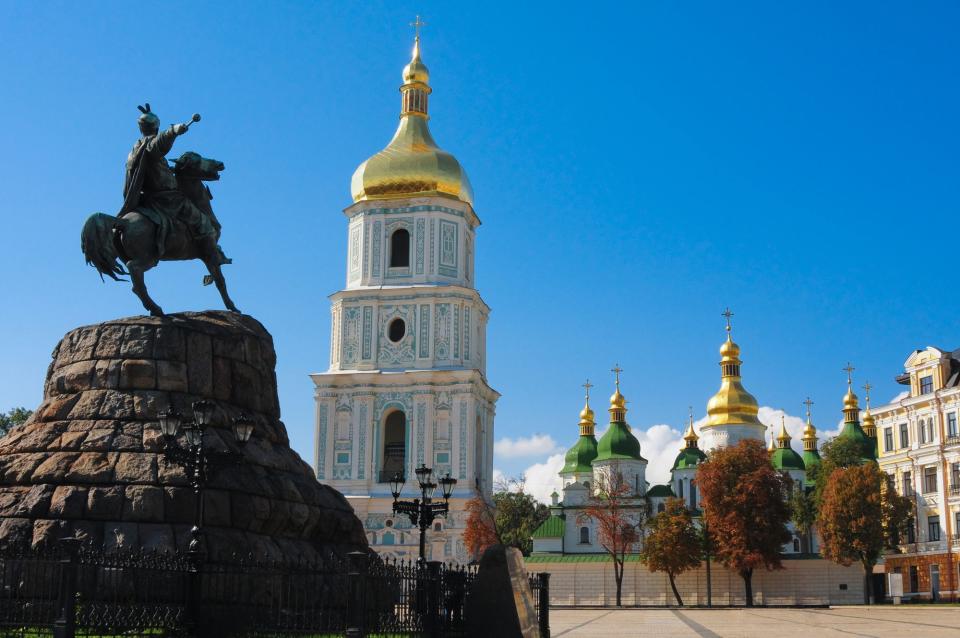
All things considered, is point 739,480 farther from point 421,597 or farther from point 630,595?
point 421,597

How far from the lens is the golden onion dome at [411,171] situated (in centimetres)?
5566

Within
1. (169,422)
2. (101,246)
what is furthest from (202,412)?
(101,246)

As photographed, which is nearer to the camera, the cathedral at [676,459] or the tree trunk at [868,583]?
the tree trunk at [868,583]

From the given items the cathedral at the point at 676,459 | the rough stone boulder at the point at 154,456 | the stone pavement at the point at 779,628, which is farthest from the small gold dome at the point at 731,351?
the rough stone boulder at the point at 154,456

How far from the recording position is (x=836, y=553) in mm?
47000

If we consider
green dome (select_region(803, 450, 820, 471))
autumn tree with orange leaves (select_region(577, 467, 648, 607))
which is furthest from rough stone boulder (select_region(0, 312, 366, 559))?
green dome (select_region(803, 450, 820, 471))

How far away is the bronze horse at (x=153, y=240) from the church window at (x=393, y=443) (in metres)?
34.2

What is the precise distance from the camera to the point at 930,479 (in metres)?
48.8

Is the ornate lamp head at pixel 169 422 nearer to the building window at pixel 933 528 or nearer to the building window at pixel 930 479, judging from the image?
the building window at pixel 933 528

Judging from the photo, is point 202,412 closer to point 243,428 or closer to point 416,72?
point 243,428

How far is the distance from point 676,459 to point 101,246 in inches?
2224

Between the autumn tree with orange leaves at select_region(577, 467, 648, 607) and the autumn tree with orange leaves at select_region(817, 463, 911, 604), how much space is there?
824 centimetres

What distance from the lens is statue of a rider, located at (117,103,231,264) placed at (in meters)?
17.3

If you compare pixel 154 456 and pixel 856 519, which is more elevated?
pixel 856 519
